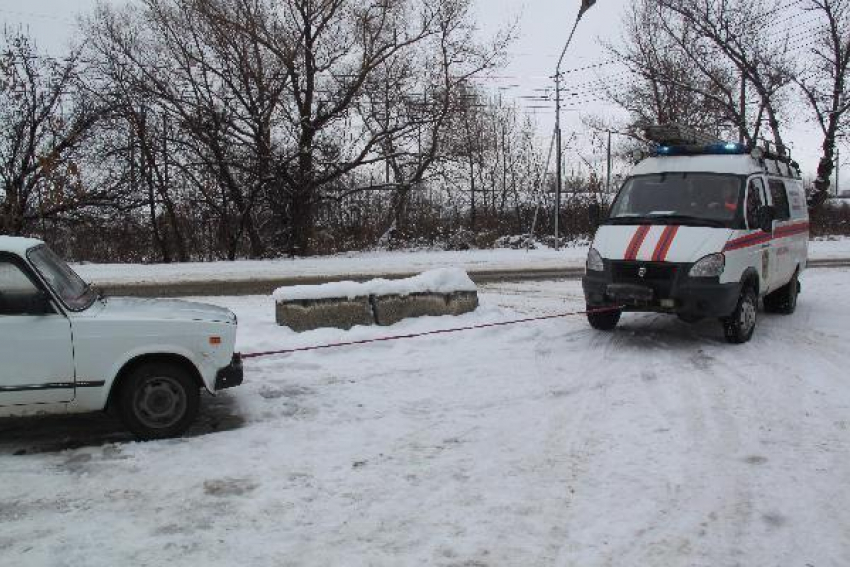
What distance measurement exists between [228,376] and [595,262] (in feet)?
16.4

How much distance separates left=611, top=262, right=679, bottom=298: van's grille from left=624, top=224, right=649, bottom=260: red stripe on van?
0.10m

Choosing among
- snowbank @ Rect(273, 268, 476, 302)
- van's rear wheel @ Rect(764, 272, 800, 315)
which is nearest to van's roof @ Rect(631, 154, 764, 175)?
van's rear wheel @ Rect(764, 272, 800, 315)

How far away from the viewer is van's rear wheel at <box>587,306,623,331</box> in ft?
31.4

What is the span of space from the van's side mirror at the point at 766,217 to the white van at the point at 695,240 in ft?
0.04

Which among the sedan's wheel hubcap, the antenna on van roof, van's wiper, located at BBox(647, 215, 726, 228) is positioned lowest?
the sedan's wheel hubcap

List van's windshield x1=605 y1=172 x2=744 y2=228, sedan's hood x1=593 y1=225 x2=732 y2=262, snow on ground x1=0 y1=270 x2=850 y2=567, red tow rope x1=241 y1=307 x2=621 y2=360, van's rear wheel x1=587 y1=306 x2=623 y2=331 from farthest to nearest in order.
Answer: van's rear wheel x1=587 y1=306 x2=623 y2=331 → van's windshield x1=605 y1=172 x2=744 y2=228 → sedan's hood x1=593 y1=225 x2=732 y2=262 → red tow rope x1=241 y1=307 x2=621 y2=360 → snow on ground x1=0 y1=270 x2=850 y2=567

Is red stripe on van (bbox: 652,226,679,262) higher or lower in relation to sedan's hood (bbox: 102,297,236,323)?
higher

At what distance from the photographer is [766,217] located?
9164 millimetres

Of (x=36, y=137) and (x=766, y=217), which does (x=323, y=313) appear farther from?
(x=36, y=137)

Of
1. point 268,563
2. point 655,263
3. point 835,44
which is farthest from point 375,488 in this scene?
point 835,44

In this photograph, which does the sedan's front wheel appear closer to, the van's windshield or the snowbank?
the snowbank

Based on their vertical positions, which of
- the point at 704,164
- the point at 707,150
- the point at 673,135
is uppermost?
the point at 673,135

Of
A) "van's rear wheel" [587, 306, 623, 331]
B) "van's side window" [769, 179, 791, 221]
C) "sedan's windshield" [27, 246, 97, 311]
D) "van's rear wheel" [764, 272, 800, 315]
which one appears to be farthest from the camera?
"van's rear wheel" [764, 272, 800, 315]

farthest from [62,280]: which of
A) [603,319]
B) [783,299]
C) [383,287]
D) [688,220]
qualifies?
[783,299]
